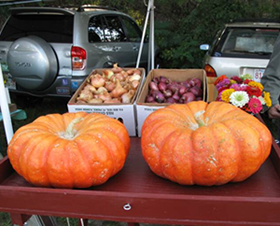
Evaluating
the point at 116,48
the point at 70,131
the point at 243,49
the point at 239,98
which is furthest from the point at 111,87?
the point at 116,48

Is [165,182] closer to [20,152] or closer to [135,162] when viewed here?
[135,162]

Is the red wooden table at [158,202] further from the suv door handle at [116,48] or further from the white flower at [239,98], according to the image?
the suv door handle at [116,48]

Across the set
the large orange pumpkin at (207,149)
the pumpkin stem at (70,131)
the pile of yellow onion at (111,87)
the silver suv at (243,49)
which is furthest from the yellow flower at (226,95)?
the silver suv at (243,49)

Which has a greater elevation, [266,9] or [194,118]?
[266,9]

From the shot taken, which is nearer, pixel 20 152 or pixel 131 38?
pixel 20 152

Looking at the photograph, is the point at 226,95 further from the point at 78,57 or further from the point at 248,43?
the point at 78,57

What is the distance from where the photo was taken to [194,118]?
5.02 ft

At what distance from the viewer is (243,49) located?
14.4 feet

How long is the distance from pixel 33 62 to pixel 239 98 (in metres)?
3.56

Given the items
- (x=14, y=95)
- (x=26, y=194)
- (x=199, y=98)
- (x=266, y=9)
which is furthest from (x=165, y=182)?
(x=266, y=9)

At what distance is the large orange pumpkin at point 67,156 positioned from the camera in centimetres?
134

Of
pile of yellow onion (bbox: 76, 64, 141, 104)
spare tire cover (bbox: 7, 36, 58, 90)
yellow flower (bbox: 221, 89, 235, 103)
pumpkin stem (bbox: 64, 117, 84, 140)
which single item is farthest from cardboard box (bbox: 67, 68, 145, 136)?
spare tire cover (bbox: 7, 36, 58, 90)

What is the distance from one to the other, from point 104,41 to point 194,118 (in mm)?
4081

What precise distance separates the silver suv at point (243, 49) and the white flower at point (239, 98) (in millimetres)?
2586
